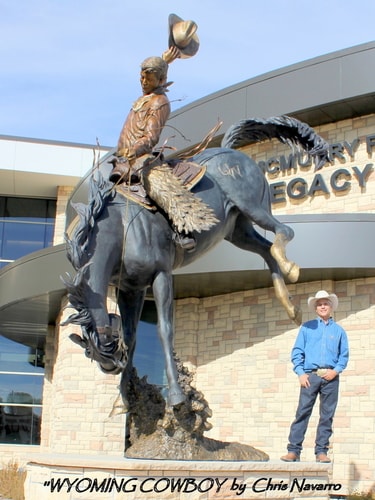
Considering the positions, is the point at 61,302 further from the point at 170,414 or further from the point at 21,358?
the point at 170,414

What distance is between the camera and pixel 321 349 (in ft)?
24.1

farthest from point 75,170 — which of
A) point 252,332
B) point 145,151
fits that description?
point 145,151

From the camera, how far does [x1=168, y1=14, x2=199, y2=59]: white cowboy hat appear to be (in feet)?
22.6

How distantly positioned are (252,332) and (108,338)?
406 inches

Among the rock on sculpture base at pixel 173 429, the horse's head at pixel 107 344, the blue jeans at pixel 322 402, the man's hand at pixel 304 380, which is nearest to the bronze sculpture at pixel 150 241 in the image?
the horse's head at pixel 107 344

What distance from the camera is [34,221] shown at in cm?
2519

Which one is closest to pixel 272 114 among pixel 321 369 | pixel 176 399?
pixel 321 369

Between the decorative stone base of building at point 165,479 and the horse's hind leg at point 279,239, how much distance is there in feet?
5.62

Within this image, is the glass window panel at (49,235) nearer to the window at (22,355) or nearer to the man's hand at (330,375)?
the window at (22,355)

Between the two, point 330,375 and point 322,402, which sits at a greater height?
point 330,375

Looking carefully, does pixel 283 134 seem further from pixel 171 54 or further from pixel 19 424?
pixel 19 424

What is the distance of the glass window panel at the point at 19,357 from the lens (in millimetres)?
23078

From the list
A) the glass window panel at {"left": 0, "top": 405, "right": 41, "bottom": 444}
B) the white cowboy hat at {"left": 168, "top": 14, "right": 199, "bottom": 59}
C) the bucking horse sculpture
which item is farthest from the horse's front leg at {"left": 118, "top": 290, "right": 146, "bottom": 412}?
the glass window panel at {"left": 0, "top": 405, "right": 41, "bottom": 444}

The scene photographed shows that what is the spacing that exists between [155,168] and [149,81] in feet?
2.71
